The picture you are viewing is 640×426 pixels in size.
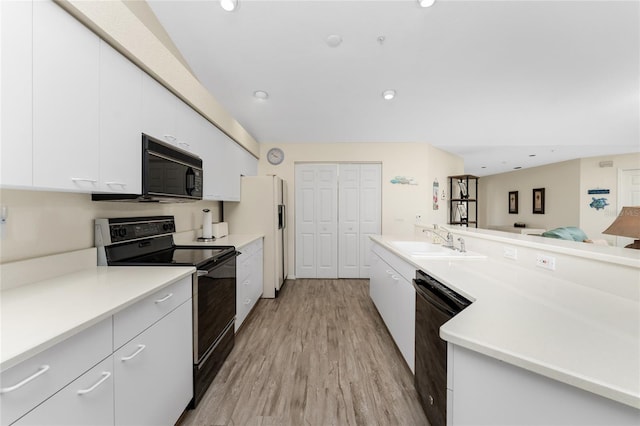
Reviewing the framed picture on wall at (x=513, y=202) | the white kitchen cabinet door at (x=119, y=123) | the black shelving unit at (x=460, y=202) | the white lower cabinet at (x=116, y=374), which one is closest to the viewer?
the white lower cabinet at (x=116, y=374)

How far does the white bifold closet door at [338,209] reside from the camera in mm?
4504

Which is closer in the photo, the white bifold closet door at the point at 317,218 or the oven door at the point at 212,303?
the oven door at the point at 212,303

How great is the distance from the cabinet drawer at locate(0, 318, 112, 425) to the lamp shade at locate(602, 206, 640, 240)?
271cm

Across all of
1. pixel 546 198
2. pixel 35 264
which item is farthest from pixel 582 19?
pixel 546 198

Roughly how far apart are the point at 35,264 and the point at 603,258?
8.65 ft

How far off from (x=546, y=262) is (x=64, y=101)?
2489 millimetres

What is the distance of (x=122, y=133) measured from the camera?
1404 millimetres

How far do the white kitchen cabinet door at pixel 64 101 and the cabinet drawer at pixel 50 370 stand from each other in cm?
65

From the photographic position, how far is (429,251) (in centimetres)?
241

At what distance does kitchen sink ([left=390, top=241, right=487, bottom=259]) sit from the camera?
1.92 m

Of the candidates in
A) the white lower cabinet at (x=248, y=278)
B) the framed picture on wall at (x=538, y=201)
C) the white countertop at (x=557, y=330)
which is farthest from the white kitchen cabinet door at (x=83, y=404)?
the framed picture on wall at (x=538, y=201)

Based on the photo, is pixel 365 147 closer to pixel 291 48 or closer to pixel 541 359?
pixel 291 48

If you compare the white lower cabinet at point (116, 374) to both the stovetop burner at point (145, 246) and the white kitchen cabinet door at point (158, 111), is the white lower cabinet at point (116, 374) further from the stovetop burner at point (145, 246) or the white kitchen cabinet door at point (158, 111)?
the white kitchen cabinet door at point (158, 111)

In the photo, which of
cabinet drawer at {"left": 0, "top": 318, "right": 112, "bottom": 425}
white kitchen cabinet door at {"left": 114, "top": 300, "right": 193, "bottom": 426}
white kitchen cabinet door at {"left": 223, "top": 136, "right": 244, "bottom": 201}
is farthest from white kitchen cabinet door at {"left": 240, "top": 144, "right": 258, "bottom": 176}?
cabinet drawer at {"left": 0, "top": 318, "right": 112, "bottom": 425}
